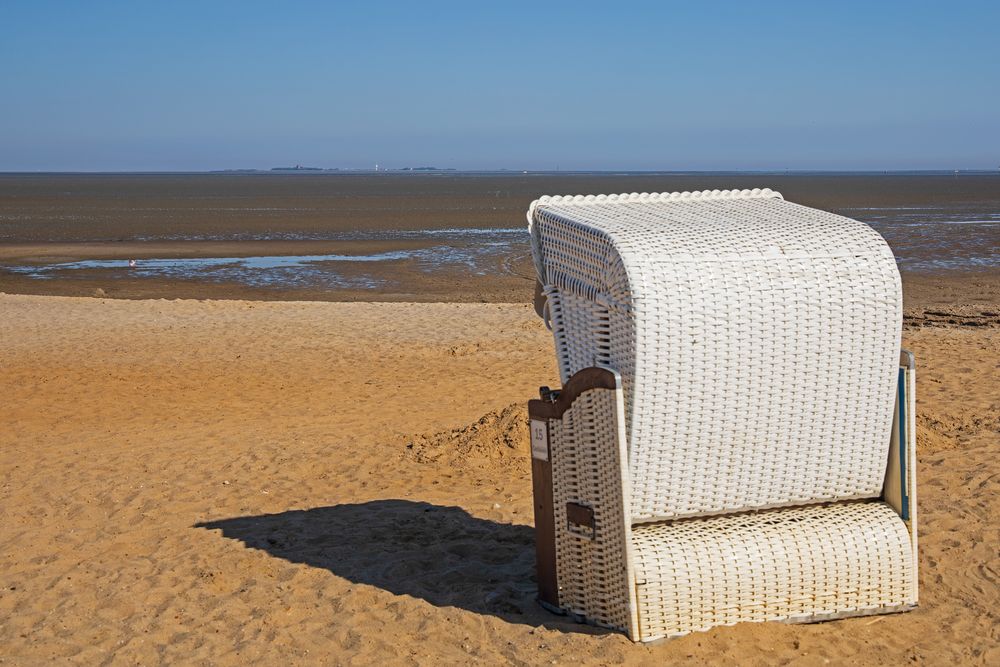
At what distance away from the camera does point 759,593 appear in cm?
524

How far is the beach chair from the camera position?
496 cm

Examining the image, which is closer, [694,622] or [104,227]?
[694,622]

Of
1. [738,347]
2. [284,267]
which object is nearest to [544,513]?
[738,347]

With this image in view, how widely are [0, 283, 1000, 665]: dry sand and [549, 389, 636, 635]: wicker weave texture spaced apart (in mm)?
167

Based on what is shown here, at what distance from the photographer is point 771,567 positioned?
205 inches

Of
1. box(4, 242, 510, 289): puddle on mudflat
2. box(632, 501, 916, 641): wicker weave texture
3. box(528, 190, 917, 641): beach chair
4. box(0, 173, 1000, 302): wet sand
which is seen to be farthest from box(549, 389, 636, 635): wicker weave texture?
box(4, 242, 510, 289): puddle on mudflat

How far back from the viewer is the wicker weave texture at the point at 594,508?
5004 millimetres

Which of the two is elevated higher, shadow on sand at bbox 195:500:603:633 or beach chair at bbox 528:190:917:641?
beach chair at bbox 528:190:917:641

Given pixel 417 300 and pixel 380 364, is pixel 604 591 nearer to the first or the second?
pixel 380 364

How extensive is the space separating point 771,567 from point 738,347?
106 cm

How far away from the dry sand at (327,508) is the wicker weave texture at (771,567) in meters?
0.12

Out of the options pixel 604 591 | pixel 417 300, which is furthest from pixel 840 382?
pixel 417 300

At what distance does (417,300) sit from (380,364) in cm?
1058

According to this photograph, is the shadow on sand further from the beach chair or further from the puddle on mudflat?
the puddle on mudflat
